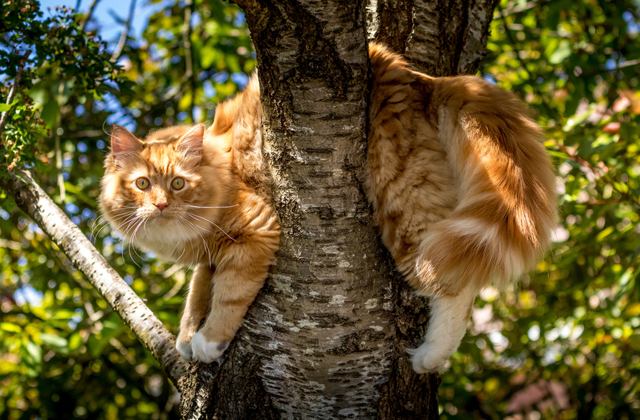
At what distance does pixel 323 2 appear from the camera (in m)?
1.06

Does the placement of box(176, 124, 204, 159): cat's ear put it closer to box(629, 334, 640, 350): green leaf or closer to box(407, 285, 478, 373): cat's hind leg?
box(407, 285, 478, 373): cat's hind leg

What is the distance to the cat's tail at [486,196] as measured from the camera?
1.30m

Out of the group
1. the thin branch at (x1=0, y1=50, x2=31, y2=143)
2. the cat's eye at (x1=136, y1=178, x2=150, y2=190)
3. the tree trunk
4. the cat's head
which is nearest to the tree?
the tree trunk

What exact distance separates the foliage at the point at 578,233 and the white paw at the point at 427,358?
704 mm

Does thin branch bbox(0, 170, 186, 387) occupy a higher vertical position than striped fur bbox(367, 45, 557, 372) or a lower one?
lower

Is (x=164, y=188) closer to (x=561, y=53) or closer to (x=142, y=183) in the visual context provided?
(x=142, y=183)

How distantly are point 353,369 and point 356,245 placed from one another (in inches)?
14.0

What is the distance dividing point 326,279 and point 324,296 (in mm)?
49

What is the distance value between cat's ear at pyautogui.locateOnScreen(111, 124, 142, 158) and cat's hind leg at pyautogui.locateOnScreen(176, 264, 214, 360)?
49 centimetres

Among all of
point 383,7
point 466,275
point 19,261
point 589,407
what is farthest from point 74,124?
point 589,407

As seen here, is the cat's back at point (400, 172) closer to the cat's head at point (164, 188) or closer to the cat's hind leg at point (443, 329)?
the cat's hind leg at point (443, 329)

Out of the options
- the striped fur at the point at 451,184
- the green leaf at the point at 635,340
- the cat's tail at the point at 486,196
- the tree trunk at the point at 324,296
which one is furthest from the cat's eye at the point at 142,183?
the green leaf at the point at 635,340

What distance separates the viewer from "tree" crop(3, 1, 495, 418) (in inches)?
46.4

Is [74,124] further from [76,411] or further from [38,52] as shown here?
[76,411]
